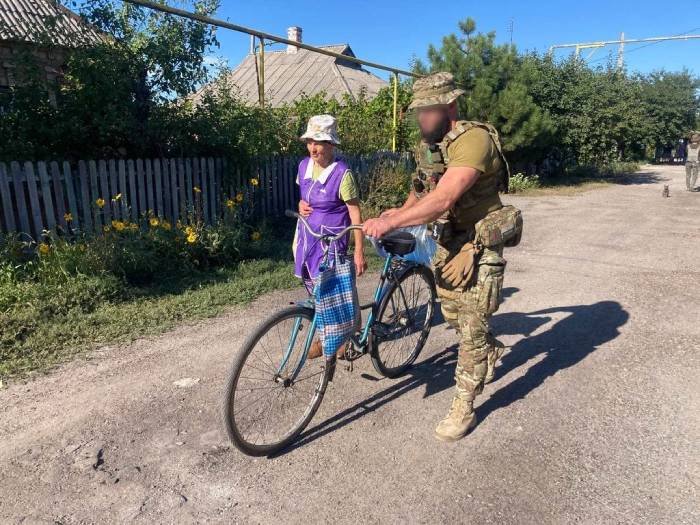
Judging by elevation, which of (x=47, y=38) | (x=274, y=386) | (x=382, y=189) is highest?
(x=47, y=38)

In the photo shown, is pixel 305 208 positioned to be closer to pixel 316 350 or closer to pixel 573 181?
pixel 316 350

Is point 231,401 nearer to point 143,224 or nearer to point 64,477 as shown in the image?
point 64,477

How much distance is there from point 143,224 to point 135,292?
4.78 ft

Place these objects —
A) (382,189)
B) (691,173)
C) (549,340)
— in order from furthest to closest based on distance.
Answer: (691,173), (382,189), (549,340)

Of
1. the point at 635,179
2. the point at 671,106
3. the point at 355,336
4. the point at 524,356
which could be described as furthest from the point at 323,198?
the point at 671,106

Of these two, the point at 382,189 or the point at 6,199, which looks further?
the point at 382,189

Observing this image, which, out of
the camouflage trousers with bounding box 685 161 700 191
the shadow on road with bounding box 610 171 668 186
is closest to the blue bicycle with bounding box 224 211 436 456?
the camouflage trousers with bounding box 685 161 700 191

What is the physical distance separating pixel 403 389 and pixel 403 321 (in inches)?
18.9

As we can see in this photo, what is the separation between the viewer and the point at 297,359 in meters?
2.97

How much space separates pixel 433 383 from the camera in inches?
147

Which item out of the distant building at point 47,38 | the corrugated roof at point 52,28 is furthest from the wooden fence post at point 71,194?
the corrugated roof at point 52,28

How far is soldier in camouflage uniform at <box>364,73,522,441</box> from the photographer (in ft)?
9.29

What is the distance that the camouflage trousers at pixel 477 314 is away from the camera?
3.03 m

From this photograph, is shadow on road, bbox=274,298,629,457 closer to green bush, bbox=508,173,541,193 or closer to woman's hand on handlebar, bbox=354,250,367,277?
woman's hand on handlebar, bbox=354,250,367,277
